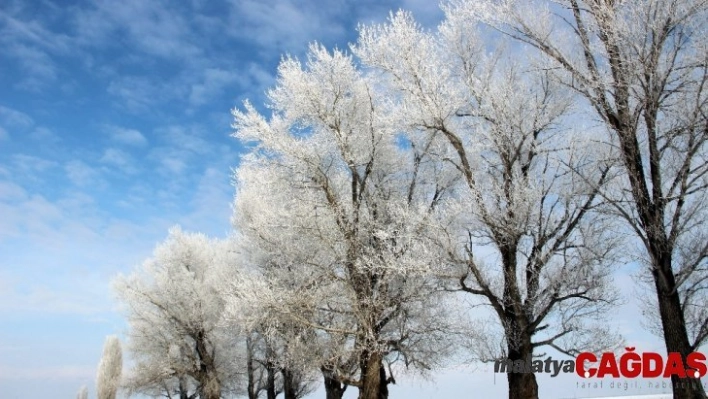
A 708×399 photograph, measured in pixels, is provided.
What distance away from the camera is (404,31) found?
14.7 metres

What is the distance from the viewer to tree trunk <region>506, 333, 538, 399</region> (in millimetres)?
13047

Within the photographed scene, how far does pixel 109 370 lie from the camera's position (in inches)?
1336

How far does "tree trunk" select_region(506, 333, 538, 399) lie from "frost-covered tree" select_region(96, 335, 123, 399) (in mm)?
26249

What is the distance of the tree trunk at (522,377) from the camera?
1305cm

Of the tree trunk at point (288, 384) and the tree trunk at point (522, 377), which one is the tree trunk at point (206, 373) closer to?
the tree trunk at point (288, 384)

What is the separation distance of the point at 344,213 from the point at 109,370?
80.5 ft

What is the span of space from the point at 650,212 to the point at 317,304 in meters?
8.81

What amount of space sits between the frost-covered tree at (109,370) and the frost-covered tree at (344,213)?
2135 cm

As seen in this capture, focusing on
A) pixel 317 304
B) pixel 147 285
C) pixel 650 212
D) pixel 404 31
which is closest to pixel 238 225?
pixel 147 285

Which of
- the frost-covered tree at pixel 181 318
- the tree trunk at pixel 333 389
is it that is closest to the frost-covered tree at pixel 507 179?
the tree trunk at pixel 333 389

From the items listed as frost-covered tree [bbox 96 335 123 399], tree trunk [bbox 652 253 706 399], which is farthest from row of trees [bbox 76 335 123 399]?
tree trunk [bbox 652 253 706 399]

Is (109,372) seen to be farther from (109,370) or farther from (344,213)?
(344,213)

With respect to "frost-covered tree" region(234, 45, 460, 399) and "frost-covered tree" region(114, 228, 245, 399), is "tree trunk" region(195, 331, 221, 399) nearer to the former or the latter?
"frost-covered tree" region(114, 228, 245, 399)

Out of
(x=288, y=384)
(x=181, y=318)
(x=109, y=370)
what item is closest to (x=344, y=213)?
(x=288, y=384)
